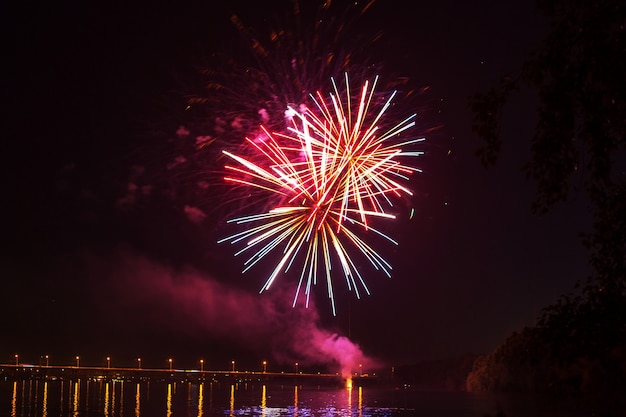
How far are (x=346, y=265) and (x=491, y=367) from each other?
92070 millimetres

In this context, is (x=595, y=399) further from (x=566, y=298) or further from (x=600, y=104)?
(x=600, y=104)

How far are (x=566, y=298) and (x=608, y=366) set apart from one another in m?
2.06

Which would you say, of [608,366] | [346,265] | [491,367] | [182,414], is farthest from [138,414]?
[608,366]

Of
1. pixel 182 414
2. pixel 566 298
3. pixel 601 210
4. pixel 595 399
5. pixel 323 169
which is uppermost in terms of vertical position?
pixel 323 169

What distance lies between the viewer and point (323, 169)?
34719mm

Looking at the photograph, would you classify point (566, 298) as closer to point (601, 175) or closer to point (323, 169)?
point (601, 175)

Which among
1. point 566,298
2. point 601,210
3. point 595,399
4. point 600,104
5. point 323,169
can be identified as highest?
point 323,169

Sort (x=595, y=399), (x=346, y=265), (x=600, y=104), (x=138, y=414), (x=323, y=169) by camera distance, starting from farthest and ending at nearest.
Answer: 1. (x=138, y=414)
2. (x=346, y=265)
3. (x=323, y=169)
4. (x=595, y=399)
5. (x=600, y=104)

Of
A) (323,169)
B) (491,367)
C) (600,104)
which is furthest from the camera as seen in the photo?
(491,367)

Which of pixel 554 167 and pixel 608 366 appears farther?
pixel 608 366

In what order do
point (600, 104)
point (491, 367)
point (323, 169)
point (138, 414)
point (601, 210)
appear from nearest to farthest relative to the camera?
point (600, 104)
point (601, 210)
point (323, 169)
point (138, 414)
point (491, 367)

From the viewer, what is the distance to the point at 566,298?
8.96 m

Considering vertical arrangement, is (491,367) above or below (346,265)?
below

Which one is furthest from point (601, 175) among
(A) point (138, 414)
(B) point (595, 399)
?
Answer: (A) point (138, 414)
